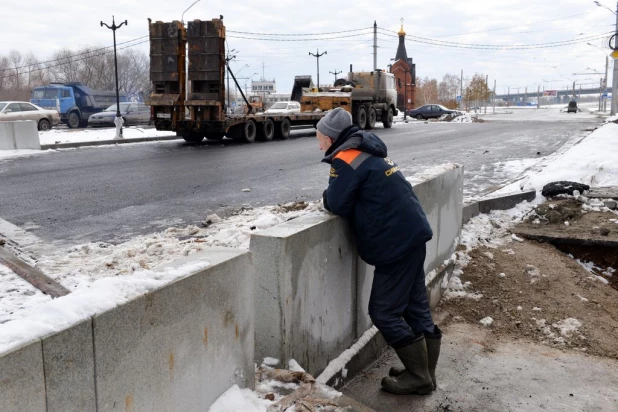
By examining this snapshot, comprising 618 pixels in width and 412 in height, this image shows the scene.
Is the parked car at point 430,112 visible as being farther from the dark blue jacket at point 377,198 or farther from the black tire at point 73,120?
the dark blue jacket at point 377,198

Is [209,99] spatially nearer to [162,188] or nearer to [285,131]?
[285,131]

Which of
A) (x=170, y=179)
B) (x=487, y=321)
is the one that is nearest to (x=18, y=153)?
(x=170, y=179)

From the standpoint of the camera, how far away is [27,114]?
26.1 meters

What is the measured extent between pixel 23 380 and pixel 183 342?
34.5 inches

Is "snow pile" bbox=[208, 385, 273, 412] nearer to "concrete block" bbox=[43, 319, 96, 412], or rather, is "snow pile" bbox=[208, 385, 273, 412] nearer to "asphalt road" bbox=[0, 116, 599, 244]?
"concrete block" bbox=[43, 319, 96, 412]

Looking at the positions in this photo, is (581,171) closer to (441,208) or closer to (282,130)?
(441,208)

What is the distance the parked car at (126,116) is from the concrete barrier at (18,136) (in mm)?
13890

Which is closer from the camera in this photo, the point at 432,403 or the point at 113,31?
the point at 432,403

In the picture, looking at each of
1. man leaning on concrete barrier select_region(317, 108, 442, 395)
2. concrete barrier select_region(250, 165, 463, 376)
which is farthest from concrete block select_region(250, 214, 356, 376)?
man leaning on concrete barrier select_region(317, 108, 442, 395)

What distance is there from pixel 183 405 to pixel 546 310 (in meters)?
4.47

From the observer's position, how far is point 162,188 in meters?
10.9

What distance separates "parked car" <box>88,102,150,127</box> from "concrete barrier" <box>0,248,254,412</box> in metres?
31.1

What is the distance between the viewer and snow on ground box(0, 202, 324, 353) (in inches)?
85.0

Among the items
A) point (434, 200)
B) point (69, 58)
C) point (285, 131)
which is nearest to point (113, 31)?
point (285, 131)
